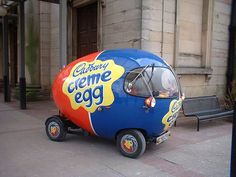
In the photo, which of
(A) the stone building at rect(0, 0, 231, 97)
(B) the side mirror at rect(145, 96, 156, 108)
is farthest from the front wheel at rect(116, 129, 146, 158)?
(A) the stone building at rect(0, 0, 231, 97)

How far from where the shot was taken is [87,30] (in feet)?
33.2

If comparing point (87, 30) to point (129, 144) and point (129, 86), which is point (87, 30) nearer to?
point (129, 86)

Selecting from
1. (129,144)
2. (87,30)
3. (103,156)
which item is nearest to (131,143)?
(129,144)

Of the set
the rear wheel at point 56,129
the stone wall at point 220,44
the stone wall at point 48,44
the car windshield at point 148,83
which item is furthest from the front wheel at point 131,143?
the stone wall at point 48,44

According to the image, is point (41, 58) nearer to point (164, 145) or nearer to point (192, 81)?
point (192, 81)

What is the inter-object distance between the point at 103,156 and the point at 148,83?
4.66 feet

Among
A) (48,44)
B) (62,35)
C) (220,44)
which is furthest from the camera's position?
(48,44)

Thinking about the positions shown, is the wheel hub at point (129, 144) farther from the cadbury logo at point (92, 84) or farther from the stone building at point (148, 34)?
the stone building at point (148, 34)

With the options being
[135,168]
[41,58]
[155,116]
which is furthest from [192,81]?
[41,58]

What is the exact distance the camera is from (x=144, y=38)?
7.47m

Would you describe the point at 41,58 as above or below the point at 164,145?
above

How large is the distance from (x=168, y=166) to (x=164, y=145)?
3.68 feet

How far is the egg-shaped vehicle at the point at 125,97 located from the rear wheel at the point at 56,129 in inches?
17.7

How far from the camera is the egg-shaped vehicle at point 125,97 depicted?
4.65 meters
